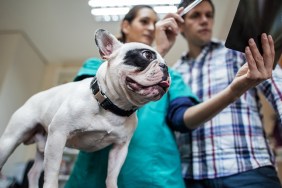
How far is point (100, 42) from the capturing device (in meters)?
0.40

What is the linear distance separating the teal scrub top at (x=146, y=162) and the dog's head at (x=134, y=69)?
0.65 feet

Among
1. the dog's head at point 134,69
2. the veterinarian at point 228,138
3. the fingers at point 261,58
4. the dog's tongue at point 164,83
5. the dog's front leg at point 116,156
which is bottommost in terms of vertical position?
the veterinarian at point 228,138

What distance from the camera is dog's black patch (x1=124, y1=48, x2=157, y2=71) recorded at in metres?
0.38

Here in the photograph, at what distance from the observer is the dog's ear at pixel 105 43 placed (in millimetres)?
394

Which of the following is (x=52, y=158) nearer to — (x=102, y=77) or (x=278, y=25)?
(x=102, y=77)

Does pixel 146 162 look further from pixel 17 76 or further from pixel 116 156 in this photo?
pixel 17 76

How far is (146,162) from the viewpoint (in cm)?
60

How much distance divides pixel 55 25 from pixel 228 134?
1.58ft

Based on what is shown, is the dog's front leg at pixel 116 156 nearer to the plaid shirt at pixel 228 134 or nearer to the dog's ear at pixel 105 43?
the dog's ear at pixel 105 43

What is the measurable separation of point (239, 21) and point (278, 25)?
0.09 m

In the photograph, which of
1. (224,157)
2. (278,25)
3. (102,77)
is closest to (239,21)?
(278,25)

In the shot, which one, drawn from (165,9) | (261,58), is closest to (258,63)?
(261,58)

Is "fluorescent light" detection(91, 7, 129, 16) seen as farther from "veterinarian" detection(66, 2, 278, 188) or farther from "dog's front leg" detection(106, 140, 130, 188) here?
"dog's front leg" detection(106, 140, 130, 188)

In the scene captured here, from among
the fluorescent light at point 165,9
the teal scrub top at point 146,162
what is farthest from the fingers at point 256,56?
the teal scrub top at point 146,162
